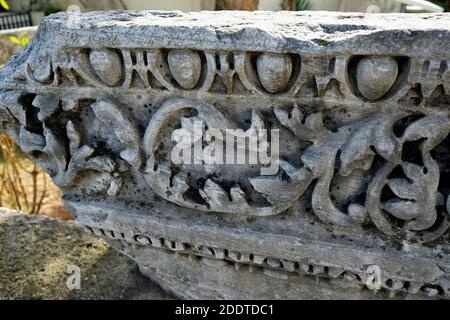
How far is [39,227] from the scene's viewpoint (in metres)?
1.91

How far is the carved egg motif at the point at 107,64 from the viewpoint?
1088 millimetres

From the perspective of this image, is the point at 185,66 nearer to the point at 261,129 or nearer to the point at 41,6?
the point at 261,129

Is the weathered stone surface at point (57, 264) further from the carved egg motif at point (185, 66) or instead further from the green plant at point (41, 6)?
the green plant at point (41, 6)

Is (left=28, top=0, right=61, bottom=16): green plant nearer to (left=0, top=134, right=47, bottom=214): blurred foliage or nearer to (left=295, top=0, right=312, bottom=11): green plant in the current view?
(left=295, top=0, right=312, bottom=11): green plant

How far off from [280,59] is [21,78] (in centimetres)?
78

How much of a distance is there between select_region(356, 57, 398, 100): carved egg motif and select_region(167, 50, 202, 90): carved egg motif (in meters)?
0.38

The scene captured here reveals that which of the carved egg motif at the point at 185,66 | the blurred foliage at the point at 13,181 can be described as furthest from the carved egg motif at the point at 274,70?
the blurred foliage at the point at 13,181

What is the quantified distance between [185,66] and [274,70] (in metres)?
0.22

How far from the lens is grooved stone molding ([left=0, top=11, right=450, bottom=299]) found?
37.4 inches

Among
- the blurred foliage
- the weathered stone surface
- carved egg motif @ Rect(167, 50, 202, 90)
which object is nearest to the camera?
carved egg motif @ Rect(167, 50, 202, 90)

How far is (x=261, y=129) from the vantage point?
3.46 feet

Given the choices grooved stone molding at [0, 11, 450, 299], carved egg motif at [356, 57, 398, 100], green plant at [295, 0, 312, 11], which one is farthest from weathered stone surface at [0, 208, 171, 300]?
green plant at [295, 0, 312, 11]

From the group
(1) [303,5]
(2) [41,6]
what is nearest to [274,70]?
(1) [303,5]

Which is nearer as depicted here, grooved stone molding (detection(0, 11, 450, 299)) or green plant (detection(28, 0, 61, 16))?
grooved stone molding (detection(0, 11, 450, 299))
